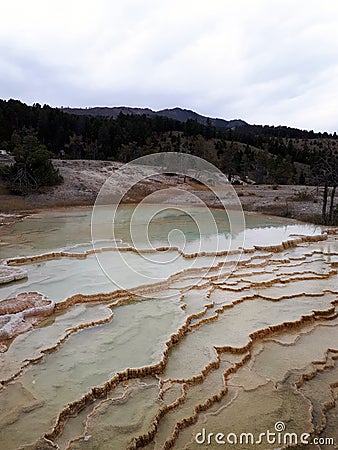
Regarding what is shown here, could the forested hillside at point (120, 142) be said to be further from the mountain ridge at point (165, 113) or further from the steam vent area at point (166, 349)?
the mountain ridge at point (165, 113)

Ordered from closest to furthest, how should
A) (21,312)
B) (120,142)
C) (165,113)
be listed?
(21,312), (120,142), (165,113)

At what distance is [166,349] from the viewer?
4.32 metres

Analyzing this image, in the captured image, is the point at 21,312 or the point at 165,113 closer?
the point at 21,312

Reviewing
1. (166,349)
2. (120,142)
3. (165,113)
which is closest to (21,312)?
(166,349)

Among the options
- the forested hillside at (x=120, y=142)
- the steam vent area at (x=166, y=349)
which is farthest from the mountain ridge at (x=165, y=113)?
the steam vent area at (x=166, y=349)

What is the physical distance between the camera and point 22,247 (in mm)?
9289

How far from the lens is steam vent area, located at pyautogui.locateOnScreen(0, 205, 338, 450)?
123 inches

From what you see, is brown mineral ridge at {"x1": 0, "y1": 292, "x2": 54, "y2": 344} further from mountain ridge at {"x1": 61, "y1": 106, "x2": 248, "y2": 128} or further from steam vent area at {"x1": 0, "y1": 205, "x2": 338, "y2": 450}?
mountain ridge at {"x1": 61, "y1": 106, "x2": 248, "y2": 128}

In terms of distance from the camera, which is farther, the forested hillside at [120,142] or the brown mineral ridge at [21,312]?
the forested hillside at [120,142]

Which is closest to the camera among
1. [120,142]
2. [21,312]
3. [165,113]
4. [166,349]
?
[166,349]

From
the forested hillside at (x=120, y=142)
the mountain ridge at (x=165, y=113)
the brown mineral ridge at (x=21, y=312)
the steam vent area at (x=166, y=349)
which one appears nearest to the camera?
the steam vent area at (x=166, y=349)

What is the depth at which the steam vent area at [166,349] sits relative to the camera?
3133 millimetres

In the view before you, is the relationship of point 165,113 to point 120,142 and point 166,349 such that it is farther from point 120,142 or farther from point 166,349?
point 166,349

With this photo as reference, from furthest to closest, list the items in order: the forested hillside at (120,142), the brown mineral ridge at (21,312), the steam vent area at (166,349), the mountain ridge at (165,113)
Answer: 1. the mountain ridge at (165,113)
2. the forested hillside at (120,142)
3. the brown mineral ridge at (21,312)
4. the steam vent area at (166,349)
